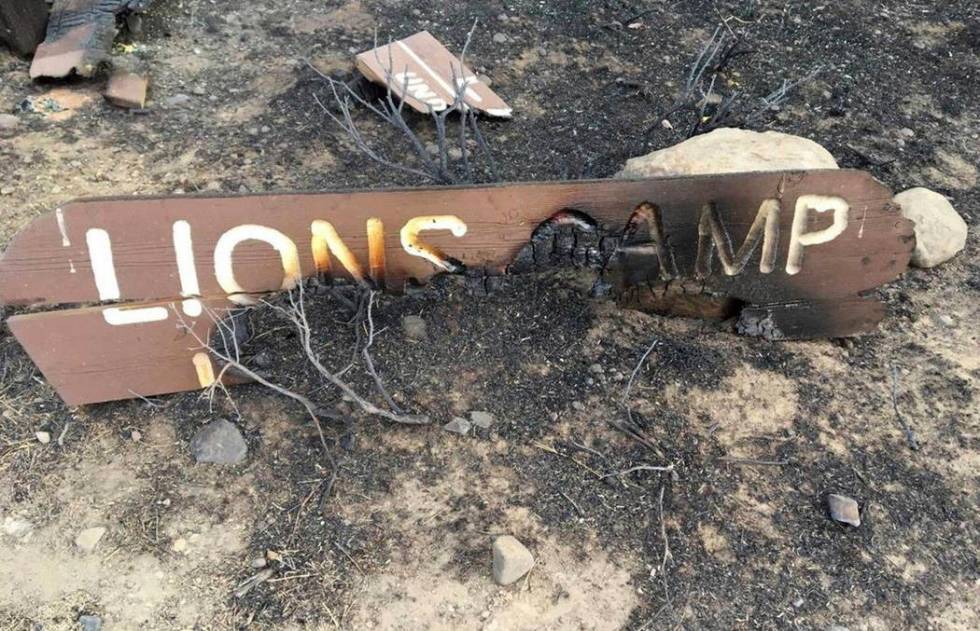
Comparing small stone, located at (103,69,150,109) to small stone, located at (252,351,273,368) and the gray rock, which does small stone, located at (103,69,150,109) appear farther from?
the gray rock

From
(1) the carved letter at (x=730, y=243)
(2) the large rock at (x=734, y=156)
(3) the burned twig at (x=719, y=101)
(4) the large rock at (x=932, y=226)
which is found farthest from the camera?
(3) the burned twig at (x=719, y=101)

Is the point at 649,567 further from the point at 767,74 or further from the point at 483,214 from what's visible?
the point at 767,74

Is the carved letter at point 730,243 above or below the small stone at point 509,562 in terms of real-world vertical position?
above

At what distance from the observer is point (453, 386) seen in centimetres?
292

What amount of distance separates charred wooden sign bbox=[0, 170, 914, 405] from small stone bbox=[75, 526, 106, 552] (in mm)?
450

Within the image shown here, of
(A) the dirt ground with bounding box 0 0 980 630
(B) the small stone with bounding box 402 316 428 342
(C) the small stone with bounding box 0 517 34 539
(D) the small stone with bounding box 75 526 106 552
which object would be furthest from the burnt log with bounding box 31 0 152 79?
(D) the small stone with bounding box 75 526 106 552

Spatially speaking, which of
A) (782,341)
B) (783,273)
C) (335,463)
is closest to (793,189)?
(783,273)

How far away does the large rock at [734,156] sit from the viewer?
11.3ft

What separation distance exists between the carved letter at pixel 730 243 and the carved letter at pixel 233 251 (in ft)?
4.30

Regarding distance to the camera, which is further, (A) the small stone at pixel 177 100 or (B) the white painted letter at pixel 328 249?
(A) the small stone at pixel 177 100

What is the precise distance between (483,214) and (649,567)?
1.17m

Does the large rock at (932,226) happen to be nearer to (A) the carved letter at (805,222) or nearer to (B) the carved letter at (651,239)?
(A) the carved letter at (805,222)

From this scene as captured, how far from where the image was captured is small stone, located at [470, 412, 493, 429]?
9.21 feet

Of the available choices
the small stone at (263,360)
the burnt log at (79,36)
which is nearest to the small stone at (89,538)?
the small stone at (263,360)
